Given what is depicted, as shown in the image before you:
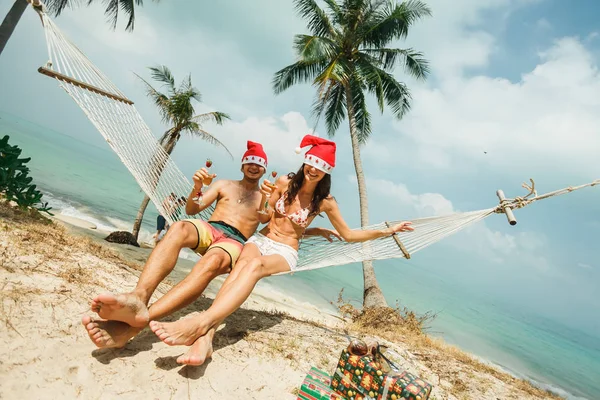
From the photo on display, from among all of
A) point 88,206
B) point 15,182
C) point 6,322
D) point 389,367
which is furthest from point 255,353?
point 88,206

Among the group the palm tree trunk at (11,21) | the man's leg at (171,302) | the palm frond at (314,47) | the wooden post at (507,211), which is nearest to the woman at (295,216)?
the man's leg at (171,302)

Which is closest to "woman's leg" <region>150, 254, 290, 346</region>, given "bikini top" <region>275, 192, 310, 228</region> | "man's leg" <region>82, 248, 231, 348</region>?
"man's leg" <region>82, 248, 231, 348</region>

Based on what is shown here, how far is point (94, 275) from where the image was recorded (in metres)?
2.05

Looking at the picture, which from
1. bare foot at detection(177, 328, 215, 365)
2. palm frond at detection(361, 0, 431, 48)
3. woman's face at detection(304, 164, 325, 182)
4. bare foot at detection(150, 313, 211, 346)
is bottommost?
bare foot at detection(177, 328, 215, 365)

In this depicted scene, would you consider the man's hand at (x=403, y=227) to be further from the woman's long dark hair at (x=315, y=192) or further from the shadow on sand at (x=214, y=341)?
the shadow on sand at (x=214, y=341)

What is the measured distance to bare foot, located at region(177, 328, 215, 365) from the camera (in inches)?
51.0

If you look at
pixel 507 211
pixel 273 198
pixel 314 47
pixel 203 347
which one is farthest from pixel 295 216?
pixel 314 47

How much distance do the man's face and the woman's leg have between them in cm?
65

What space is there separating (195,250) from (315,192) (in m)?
0.81

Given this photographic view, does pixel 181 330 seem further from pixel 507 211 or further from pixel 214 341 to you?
pixel 507 211

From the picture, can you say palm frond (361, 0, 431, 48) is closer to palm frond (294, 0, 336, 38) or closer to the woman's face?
palm frond (294, 0, 336, 38)

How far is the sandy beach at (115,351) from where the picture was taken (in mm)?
1192

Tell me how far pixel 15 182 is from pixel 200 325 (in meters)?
2.93

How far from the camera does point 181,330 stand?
1326mm
